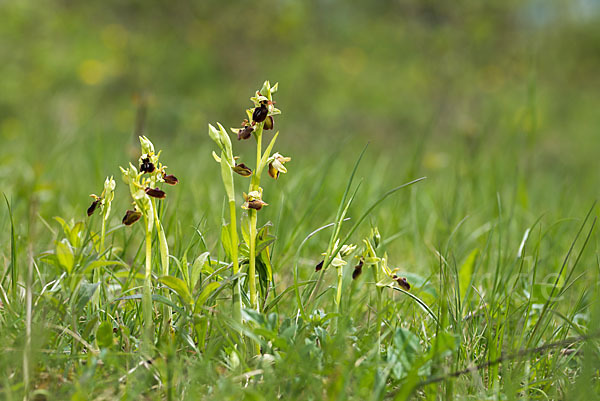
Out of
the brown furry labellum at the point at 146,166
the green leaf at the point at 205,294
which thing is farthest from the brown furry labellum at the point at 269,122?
the green leaf at the point at 205,294

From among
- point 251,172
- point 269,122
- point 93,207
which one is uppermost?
point 269,122

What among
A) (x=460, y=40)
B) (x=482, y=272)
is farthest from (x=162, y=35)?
(x=482, y=272)

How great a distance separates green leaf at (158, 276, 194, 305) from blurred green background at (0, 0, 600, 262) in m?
2.72

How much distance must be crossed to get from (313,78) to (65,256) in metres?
8.27

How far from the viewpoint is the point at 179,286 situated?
1.21 m

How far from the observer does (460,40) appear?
6.88 m

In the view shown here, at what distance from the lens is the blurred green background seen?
593cm

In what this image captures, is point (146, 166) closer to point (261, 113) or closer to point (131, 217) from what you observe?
point (131, 217)

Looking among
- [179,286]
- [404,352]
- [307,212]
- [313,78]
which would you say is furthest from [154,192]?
[313,78]

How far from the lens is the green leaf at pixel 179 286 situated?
46.8 inches

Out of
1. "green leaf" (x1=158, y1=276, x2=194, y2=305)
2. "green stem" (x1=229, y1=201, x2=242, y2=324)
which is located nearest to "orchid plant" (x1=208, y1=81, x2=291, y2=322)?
"green stem" (x1=229, y1=201, x2=242, y2=324)

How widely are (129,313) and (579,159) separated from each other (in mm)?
7128

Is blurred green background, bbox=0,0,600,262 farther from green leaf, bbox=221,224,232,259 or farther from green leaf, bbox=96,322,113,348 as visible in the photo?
green leaf, bbox=96,322,113,348

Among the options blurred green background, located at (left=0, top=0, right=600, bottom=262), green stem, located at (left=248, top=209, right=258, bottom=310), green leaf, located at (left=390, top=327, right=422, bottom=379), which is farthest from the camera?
blurred green background, located at (left=0, top=0, right=600, bottom=262)
